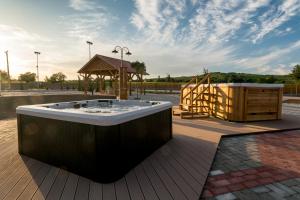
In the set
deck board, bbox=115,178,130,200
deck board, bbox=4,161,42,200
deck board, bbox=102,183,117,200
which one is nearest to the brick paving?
deck board, bbox=115,178,130,200

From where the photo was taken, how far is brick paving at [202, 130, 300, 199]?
221 centimetres

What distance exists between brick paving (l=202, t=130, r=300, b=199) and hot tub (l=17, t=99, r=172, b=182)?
3.72ft

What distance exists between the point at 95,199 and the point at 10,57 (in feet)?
116

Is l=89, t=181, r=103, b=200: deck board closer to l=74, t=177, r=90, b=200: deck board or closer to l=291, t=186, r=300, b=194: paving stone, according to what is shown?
l=74, t=177, r=90, b=200: deck board

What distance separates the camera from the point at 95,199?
199cm

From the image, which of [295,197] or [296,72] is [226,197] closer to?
[295,197]

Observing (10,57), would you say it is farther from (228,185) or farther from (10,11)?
(228,185)

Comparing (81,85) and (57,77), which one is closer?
(81,85)

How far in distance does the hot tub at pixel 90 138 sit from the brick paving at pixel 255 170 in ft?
3.72

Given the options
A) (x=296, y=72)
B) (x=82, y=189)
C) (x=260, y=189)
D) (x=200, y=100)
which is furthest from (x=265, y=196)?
(x=296, y=72)

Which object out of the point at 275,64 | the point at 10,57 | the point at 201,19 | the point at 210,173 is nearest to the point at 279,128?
the point at 210,173

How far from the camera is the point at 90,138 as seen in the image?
2389mm

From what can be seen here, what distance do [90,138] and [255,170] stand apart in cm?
247

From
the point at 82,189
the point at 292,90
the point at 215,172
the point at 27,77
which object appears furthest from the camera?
the point at 27,77
